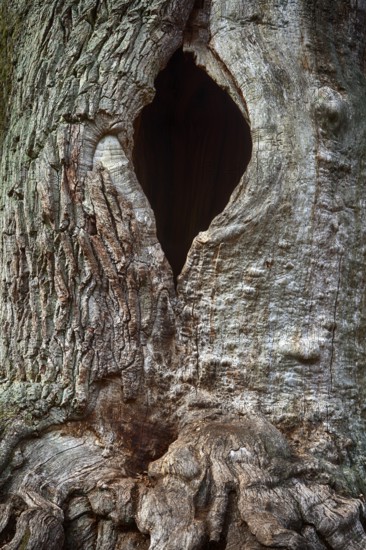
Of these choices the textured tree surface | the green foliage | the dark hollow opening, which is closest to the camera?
the textured tree surface

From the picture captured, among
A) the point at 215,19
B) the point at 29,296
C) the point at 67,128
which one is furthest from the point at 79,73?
the point at 29,296

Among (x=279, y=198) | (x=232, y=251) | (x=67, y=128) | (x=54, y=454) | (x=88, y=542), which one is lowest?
(x=88, y=542)

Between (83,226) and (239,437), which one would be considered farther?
(83,226)

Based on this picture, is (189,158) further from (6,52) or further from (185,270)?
(185,270)

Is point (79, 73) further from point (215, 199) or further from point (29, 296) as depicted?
point (215, 199)

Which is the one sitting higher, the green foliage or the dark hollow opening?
the green foliage

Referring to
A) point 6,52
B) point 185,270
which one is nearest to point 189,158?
point 6,52

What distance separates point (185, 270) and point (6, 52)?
1.31 metres

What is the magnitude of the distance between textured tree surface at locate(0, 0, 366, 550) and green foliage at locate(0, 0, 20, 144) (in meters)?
0.31

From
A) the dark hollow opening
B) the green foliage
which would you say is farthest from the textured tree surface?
the dark hollow opening

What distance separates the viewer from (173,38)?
123 inches

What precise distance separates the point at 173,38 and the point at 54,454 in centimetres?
168

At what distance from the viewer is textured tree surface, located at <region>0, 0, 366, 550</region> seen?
2924 millimetres

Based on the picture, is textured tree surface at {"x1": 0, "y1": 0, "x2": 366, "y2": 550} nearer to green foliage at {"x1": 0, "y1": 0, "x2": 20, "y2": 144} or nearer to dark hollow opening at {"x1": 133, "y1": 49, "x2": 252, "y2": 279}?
green foliage at {"x1": 0, "y1": 0, "x2": 20, "y2": 144}
